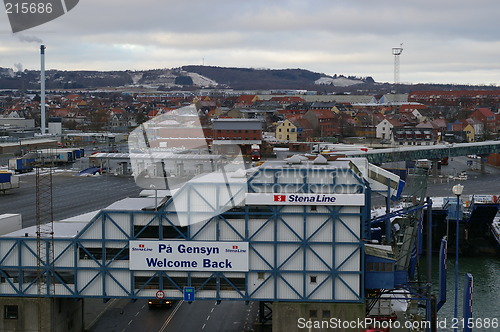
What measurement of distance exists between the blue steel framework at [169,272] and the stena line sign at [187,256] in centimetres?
13

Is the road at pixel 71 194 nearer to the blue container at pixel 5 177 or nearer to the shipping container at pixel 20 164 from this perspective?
the blue container at pixel 5 177

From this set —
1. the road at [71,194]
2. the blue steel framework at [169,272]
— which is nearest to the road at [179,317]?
the blue steel framework at [169,272]

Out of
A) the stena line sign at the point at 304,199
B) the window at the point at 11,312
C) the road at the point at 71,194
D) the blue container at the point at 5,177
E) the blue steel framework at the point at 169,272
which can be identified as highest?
the stena line sign at the point at 304,199

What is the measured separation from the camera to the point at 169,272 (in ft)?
41.3

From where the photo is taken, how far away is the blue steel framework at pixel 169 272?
12297mm

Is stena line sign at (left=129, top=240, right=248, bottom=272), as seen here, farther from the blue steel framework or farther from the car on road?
the car on road

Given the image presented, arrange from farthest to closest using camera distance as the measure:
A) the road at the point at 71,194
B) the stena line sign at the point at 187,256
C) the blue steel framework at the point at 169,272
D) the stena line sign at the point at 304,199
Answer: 1. the road at the point at 71,194
2. the stena line sign at the point at 187,256
3. the blue steel framework at the point at 169,272
4. the stena line sign at the point at 304,199

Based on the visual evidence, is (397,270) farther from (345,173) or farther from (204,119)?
(204,119)

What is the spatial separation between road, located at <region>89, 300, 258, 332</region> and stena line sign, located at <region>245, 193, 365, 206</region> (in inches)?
120

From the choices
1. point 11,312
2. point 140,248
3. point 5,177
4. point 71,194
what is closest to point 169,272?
point 140,248

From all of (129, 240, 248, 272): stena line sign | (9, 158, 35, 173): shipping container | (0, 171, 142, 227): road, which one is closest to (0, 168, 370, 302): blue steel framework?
(129, 240, 248, 272): stena line sign

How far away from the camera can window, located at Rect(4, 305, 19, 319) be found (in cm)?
1278

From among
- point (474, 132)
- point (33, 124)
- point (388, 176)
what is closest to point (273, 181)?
point (388, 176)

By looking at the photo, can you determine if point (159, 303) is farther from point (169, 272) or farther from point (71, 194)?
point (71, 194)
